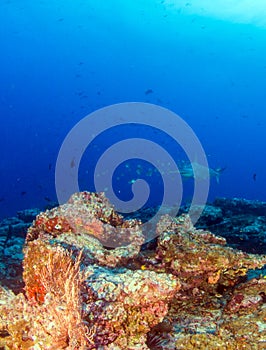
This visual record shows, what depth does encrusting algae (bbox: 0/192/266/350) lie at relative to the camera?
3205mm

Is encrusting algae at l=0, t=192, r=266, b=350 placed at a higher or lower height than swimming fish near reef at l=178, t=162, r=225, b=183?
lower

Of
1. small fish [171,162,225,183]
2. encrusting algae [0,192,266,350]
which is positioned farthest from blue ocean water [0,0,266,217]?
encrusting algae [0,192,266,350]

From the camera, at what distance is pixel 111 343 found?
3.32 m

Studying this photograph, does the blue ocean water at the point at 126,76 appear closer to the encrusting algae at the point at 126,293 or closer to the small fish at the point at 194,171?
the small fish at the point at 194,171

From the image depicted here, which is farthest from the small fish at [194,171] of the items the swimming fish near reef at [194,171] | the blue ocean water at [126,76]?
the blue ocean water at [126,76]

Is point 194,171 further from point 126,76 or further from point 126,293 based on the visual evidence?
point 126,76

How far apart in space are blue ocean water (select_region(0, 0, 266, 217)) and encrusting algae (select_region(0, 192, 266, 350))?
49.7 meters

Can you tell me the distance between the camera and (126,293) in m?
3.58

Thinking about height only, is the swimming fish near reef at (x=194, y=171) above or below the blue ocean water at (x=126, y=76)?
below

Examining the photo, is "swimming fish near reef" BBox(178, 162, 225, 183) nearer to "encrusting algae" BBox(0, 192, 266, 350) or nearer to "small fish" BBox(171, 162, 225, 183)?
"small fish" BBox(171, 162, 225, 183)

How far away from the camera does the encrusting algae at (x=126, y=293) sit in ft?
10.5

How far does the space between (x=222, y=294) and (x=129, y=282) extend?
1.86 metres

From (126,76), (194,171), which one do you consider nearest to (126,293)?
(194,171)

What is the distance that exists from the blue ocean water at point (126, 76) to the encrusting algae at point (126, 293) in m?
49.7
